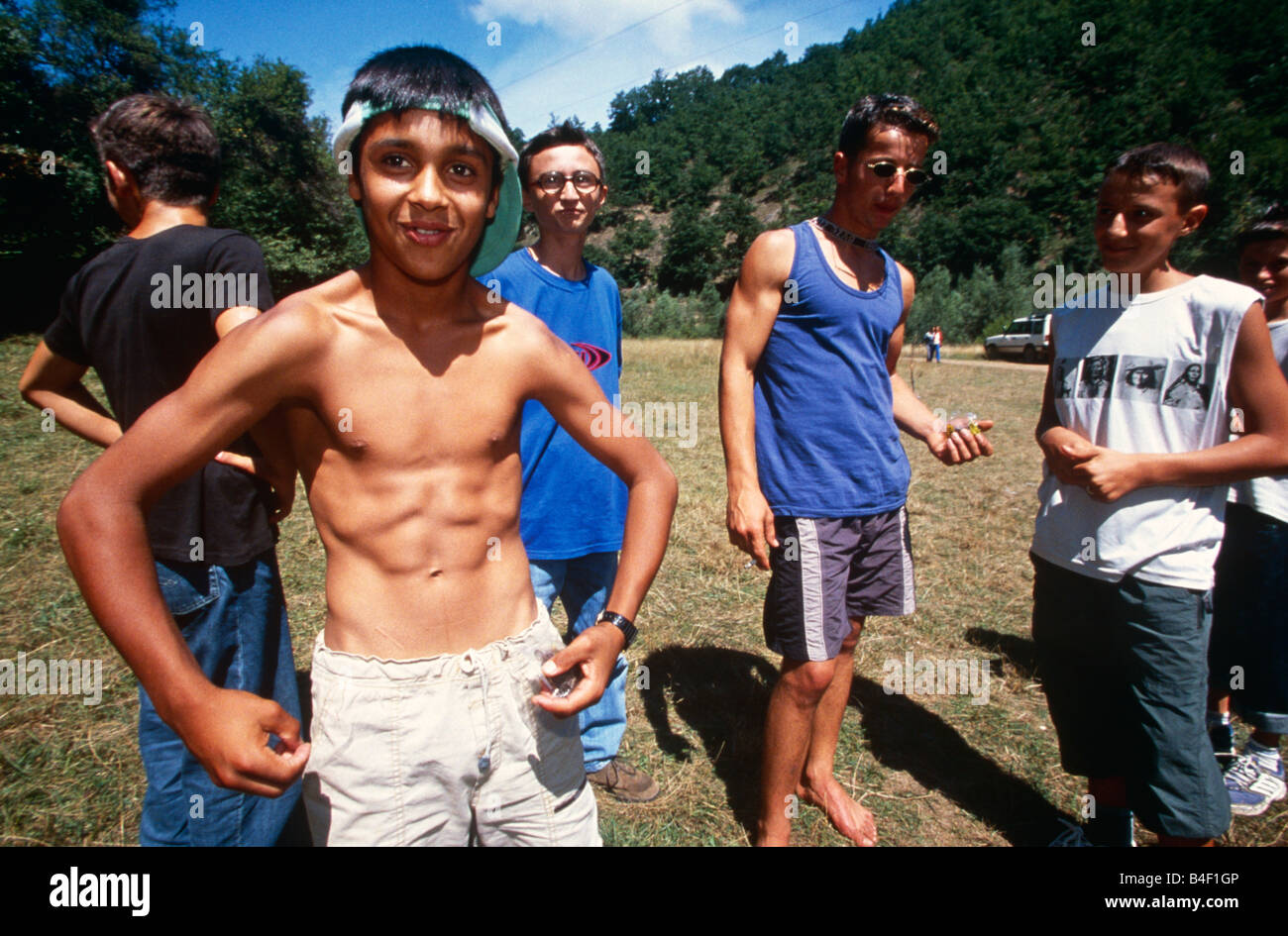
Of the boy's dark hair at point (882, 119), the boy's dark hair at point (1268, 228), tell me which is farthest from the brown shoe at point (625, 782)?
the boy's dark hair at point (1268, 228)

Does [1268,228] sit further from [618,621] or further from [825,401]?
[618,621]

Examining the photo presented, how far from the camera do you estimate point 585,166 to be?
113 inches

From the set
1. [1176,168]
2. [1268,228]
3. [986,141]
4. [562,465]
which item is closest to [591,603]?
[562,465]

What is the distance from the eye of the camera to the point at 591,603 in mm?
2865

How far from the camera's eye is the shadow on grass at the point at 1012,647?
3.98 metres

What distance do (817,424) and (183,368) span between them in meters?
2.03

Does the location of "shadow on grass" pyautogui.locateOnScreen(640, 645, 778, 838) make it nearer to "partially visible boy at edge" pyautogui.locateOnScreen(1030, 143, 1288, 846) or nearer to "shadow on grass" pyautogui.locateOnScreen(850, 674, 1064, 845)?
"shadow on grass" pyautogui.locateOnScreen(850, 674, 1064, 845)

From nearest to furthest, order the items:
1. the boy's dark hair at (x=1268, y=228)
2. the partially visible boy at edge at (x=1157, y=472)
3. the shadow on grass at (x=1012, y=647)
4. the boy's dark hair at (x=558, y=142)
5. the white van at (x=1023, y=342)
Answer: the partially visible boy at edge at (x=1157, y=472)
the boy's dark hair at (x=1268, y=228)
the boy's dark hair at (x=558, y=142)
the shadow on grass at (x=1012, y=647)
the white van at (x=1023, y=342)

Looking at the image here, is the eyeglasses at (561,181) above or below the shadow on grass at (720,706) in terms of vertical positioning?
above

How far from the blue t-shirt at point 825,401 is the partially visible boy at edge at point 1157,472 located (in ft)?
2.11

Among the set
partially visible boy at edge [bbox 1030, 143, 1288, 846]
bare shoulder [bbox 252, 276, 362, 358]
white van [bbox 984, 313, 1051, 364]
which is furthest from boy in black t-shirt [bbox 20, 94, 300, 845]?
white van [bbox 984, 313, 1051, 364]

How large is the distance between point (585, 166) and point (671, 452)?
21.2ft

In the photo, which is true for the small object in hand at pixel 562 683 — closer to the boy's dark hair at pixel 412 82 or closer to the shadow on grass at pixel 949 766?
the boy's dark hair at pixel 412 82

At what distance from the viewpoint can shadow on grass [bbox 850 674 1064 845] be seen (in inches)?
112
